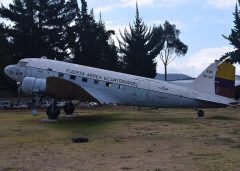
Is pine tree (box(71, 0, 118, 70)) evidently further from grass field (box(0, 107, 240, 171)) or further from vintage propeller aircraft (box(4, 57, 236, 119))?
grass field (box(0, 107, 240, 171))

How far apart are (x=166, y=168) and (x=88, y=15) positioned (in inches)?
2346

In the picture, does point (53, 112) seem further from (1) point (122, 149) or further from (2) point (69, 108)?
(1) point (122, 149)

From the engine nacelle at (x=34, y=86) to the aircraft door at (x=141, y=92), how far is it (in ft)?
19.7

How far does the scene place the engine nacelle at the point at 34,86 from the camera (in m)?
23.6

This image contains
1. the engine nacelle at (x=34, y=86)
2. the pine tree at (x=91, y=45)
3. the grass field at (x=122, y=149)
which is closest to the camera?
the grass field at (x=122, y=149)

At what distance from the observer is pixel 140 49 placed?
72625mm

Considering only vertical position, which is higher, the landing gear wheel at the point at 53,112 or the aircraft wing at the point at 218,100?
the aircraft wing at the point at 218,100

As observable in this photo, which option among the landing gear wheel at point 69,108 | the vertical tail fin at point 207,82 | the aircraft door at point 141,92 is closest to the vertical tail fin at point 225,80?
the vertical tail fin at point 207,82

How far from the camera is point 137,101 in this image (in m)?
26.3

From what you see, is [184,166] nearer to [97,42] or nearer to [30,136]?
[30,136]

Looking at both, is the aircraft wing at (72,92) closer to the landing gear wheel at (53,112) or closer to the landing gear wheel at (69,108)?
the landing gear wheel at (53,112)

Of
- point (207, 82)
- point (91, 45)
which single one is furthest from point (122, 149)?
point (91, 45)

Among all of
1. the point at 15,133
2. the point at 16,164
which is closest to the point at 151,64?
the point at 15,133

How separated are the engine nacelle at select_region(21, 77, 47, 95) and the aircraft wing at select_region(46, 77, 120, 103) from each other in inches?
18.1
